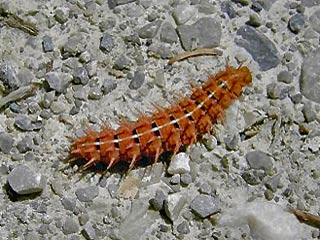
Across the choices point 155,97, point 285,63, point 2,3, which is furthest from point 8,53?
point 285,63

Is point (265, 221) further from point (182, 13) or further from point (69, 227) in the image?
point (182, 13)

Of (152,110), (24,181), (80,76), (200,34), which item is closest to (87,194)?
(24,181)

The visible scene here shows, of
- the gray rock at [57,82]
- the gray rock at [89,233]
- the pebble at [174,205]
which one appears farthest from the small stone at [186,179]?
the gray rock at [57,82]

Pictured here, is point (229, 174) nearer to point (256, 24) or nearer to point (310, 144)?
point (310, 144)

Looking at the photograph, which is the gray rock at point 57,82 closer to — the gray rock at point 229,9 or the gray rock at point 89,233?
the gray rock at point 89,233

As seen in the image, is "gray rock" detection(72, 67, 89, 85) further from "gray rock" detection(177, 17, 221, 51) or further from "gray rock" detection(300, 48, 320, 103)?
"gray rock" detection(300, 48, 320, 103)

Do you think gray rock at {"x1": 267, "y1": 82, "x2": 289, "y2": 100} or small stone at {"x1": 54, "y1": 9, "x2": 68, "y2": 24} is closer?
gray rock at {"x1": 267, "y1": 82, "x2": 289, "y2": 100}

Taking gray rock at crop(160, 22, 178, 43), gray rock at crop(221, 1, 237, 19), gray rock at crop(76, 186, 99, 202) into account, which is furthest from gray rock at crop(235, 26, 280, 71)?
gray rock at crop(76, 186, 99, 202)
